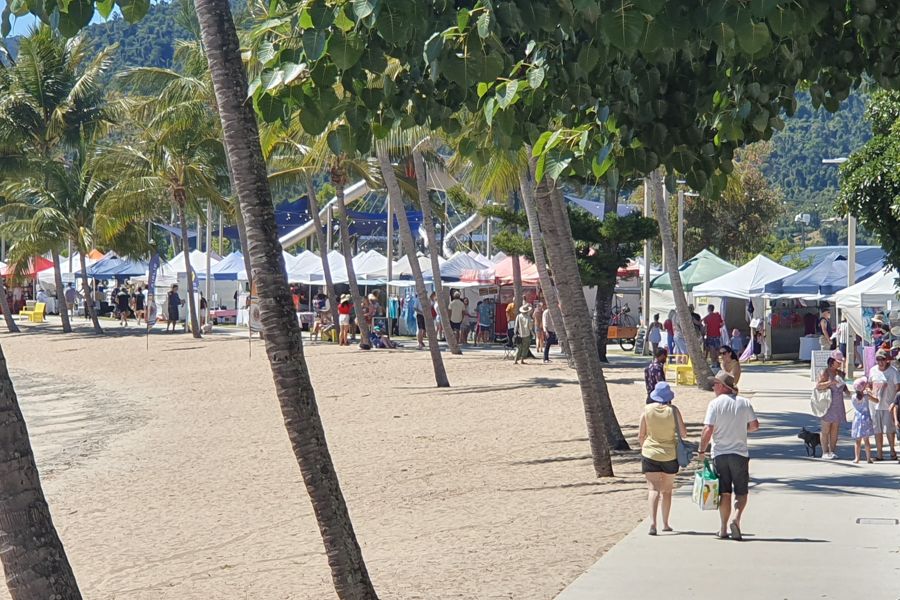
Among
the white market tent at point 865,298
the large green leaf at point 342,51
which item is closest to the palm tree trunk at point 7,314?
the white market tent at point 865,298

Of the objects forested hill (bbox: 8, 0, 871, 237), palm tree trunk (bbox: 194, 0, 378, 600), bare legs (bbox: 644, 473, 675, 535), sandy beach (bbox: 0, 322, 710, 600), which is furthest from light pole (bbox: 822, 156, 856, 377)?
forested hill (bbox: 8, 0, 871, 237)

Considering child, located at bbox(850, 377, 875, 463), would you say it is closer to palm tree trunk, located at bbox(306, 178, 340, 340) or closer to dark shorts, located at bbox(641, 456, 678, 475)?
dark shorts, located at bbox(641, 456, 678, 475)

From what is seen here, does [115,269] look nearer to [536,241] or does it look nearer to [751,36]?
[536,241]

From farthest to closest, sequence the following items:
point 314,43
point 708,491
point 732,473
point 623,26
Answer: point 732,473
point 708,491
point 314,43
point 623,26

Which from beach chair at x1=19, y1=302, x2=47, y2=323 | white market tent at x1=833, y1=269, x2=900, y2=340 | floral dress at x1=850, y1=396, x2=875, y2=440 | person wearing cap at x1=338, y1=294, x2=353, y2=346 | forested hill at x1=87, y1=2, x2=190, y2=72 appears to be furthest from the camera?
forested hill at x1=87, y1=2, x2=190, y2=72

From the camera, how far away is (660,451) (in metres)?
10.5

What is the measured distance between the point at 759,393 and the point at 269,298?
1742 centimetres

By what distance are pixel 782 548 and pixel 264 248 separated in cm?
489

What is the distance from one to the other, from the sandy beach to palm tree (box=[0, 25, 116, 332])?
18.6m

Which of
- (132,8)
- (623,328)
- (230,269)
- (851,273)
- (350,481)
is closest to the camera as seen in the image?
(132,8)

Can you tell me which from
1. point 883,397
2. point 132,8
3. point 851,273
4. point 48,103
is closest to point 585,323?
point 883,397

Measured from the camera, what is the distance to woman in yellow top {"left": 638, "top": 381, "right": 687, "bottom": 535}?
10352mm

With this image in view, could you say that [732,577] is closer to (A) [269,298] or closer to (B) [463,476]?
(A) [269,298]

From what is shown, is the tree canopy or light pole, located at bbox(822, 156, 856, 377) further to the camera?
light pole, located at bbox(822, 156, 856, 377)
